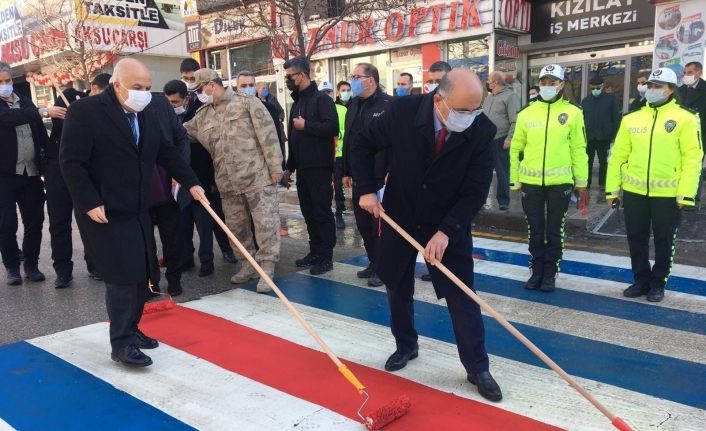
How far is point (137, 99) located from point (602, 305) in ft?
13.2

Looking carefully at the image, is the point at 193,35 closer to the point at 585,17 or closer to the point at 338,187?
the point at 585,17

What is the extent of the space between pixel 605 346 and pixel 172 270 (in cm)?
380

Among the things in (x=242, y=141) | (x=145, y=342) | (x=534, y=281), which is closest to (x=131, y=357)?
(x=145, y=342)

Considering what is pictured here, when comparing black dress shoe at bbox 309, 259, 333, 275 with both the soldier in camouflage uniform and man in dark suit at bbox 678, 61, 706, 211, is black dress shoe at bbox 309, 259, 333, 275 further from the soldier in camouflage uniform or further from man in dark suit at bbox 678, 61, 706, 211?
man in dark suit at bbox 678, 61, 706, 211

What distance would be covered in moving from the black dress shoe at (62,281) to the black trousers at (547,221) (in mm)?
4565

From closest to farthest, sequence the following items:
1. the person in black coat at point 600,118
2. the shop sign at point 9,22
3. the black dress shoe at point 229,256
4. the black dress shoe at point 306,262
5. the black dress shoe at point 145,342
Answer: the black dress shoe at point 145,342
the black dress shoe at point 306,262
the black dress shoe at point 229,256
the person in black coat at point 600,118
the shop sign at point 9,22

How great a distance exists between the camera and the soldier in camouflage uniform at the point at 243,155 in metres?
5.43

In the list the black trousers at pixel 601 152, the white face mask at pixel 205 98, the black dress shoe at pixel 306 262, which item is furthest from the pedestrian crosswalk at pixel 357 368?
the black trousers at pixel 601 152

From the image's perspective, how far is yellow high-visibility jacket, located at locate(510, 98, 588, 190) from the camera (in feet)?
16.6

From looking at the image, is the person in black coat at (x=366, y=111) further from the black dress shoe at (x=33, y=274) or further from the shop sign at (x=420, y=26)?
the shop sign at (x=420, y=26)

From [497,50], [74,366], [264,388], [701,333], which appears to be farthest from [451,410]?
[497,50]

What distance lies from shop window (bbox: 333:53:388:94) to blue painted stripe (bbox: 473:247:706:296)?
981 centimetres

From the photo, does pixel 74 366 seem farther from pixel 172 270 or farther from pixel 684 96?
pixel 684 96

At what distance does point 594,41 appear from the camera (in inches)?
520
